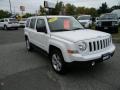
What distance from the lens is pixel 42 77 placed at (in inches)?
198

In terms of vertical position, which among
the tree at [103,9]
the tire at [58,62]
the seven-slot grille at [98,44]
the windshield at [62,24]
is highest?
the tree at [103,9]

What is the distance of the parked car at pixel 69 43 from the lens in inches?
173

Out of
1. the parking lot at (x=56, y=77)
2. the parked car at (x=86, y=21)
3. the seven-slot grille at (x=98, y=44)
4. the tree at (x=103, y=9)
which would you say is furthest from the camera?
the tree at (x=103, y=9)

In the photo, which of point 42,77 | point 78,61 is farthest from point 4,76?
point 78,61

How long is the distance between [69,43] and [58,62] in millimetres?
956

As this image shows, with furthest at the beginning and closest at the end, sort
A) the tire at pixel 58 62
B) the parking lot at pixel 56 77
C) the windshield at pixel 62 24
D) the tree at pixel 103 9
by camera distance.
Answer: the tree at pixel 103 9 → the windshield at pixel 62 24 → the tire at pixel 58 62 → the parking lot at pixel 56 77

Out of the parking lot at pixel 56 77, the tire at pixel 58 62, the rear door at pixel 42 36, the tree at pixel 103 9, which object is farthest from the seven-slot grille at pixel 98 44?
the tree at pixel 103 9

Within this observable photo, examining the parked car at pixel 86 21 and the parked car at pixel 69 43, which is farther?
the parked car at pixel 86 21

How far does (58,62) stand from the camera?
512cm

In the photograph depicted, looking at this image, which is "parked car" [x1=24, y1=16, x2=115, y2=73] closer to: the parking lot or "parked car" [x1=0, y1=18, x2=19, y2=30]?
the parking lot

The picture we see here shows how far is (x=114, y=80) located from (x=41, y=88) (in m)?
2.03

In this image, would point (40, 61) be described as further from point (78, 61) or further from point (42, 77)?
point (78, 61)

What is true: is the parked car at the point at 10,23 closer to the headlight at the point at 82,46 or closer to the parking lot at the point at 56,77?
the parking lot at the point at 56,77

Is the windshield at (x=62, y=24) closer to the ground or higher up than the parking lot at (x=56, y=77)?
higher up
